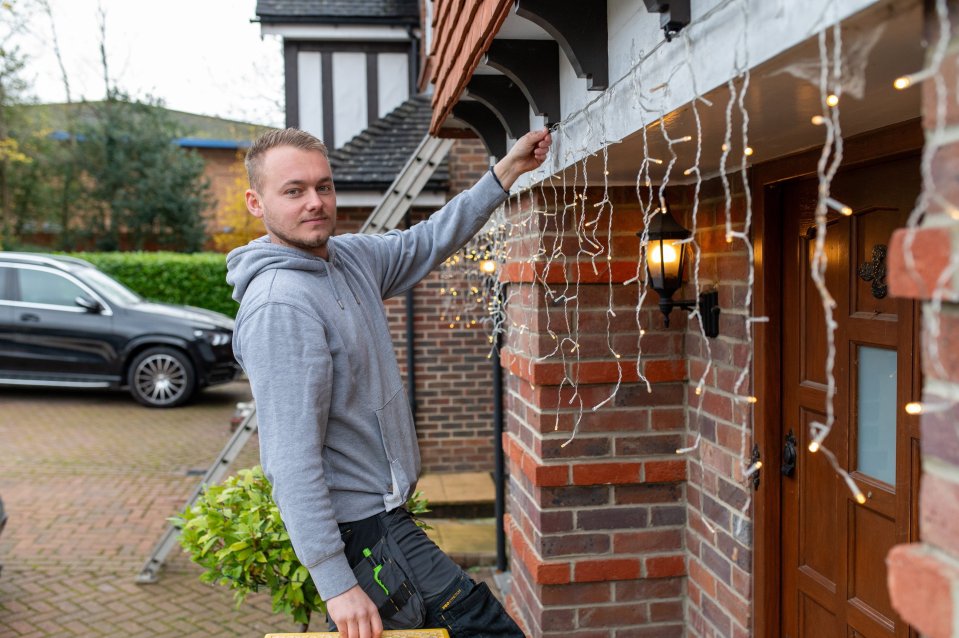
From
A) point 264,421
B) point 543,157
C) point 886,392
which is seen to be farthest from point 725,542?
point 264,421

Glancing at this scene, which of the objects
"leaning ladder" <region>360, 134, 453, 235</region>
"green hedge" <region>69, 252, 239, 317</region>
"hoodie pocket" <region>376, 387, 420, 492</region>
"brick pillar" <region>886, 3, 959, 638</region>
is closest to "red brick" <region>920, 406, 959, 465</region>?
"brick pillar" <region>886, 3, 959, 638</region>

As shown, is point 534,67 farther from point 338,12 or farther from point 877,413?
point 338,12

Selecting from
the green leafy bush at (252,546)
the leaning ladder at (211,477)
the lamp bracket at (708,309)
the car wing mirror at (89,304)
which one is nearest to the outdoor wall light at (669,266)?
the lamp bracket at (708,309)

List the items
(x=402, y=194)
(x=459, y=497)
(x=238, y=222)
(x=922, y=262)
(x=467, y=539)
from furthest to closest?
(x=238, y=222)
(x=459, y=497)
(x=467, y=539)
(x=402, y=194)
(x=922, y=262)

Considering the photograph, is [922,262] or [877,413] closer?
[922,262]

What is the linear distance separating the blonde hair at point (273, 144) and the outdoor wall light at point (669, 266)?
1187 millimetres

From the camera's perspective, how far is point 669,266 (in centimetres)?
285

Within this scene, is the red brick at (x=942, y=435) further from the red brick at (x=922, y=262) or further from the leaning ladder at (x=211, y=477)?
the leaning ladder at (x=211, y=477)

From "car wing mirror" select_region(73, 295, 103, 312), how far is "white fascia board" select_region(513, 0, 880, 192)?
30.0 feet

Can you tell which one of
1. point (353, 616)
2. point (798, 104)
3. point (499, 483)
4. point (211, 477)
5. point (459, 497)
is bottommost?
point (459, 497)

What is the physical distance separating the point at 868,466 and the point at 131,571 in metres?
4.87

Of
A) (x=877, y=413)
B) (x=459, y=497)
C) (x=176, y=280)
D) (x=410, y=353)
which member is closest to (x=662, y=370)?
(x=877, y=413)

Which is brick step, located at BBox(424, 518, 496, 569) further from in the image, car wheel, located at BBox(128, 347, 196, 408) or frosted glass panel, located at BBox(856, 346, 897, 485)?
car wheel, located at BBox(128, 347, 196, 408)

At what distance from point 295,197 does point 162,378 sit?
9.03 meters
